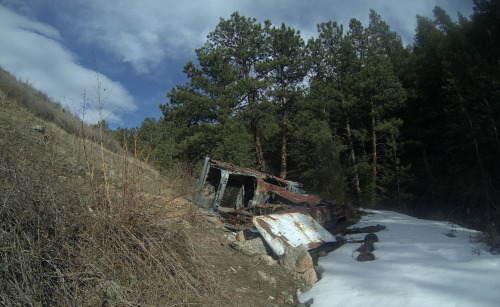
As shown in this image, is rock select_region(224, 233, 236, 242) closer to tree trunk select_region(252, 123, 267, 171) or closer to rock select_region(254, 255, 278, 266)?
rock select_region(254, 255, 278, 266)

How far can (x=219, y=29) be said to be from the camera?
21703mm

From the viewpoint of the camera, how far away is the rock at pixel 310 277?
5.04m

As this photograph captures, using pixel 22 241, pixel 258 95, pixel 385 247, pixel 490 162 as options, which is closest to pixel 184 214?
pixel 22 241

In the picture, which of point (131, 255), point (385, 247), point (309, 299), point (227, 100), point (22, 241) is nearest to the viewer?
point (22, 241)

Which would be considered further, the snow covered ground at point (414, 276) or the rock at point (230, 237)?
the rock at point (230, 237)

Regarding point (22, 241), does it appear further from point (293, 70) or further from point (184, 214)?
point (293, 70)

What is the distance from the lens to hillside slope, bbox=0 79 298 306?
9.48 feet

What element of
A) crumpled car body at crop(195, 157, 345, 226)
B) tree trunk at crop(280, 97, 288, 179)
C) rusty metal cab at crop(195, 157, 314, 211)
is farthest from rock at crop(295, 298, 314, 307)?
tree trunk at crop(280, 97, 288, 179)

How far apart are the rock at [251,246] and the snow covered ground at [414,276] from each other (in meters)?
1.09

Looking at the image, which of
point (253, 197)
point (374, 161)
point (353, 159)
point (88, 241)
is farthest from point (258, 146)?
point (88, 241)

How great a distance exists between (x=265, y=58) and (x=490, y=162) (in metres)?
13.7

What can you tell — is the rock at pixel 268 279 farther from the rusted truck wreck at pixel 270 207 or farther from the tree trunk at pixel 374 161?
the tree trunk at pixel 374 161

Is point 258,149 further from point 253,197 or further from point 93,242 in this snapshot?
point 93,242

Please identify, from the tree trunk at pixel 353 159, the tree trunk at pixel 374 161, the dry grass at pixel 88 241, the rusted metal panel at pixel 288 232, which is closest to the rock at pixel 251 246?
the rusted metal panel at pixel 288 232
